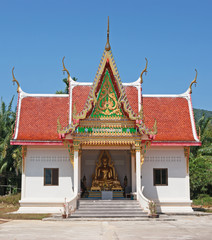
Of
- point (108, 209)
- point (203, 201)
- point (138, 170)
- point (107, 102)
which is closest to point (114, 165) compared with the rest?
point (138, 170)

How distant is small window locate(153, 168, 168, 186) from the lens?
17.4 meters

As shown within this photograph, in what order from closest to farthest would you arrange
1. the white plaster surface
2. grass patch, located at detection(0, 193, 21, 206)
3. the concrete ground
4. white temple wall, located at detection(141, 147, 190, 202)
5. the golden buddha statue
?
the concrete ground < the white plaster surface < white temple wall, located at detection(141, 147, 190, 202) < the golden buddha statue < grass patch, located at detection(0, 193, 21, 206)

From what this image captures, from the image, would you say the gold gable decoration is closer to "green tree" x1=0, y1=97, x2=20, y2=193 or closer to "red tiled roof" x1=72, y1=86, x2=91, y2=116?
"red tiled roof" x1=72, y1=86, x2=91, y2=116

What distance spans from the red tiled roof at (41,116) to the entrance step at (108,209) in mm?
3717

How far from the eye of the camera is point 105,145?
1636cm

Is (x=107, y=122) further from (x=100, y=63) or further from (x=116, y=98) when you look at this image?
(x=100, y=63)

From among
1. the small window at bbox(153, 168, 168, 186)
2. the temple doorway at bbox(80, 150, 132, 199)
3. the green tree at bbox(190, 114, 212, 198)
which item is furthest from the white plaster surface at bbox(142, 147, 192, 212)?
the green tree at bbox(190, 114, 212, 198)

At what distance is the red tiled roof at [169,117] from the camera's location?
17.5m

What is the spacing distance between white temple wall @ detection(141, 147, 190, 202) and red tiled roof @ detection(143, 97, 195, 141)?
2.05 feet

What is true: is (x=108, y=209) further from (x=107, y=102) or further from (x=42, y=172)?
(x=107, y=102)

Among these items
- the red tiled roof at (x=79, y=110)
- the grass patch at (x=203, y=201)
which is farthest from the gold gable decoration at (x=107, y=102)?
the grass patch at (x=203, y=201)

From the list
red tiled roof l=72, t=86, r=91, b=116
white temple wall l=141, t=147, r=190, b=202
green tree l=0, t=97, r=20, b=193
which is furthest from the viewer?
green tree l=0, t=97, r=20, b=193

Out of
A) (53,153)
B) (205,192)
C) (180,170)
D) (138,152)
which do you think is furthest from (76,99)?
(205,192)

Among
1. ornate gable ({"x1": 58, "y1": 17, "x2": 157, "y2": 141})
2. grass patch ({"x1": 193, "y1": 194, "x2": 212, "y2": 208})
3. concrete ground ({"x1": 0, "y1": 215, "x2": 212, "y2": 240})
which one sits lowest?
grass patch ({"x1": 193, "y1": 194, "x2": 212, "y2": 208})
